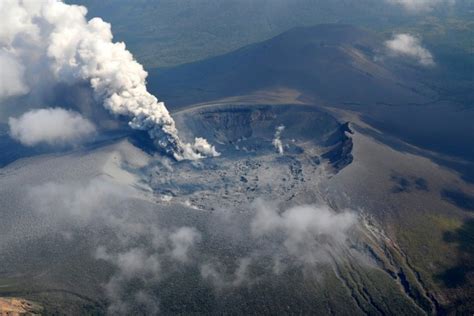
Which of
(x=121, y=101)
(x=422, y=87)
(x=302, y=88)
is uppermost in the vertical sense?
(x=121, y=101)

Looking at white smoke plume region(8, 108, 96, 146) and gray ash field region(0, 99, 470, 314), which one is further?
white smoke plume region(8, 108, 96, 146)

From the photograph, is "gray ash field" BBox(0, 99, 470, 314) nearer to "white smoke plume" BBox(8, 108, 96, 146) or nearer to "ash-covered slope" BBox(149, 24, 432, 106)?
"white smoke plume" BBox(8, 108, 96, 146)

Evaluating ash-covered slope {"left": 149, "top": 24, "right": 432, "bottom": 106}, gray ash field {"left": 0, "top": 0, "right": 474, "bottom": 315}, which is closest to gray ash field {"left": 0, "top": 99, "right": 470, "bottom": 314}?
gray ash field {"left": 0, "top": 0, "right": 474, "bottom": 315}

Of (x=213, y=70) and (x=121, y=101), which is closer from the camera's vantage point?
(x=121, y=101)

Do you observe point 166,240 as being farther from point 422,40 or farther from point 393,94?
point 422,40

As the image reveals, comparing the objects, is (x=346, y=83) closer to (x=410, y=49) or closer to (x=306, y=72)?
(x=306, y=72)

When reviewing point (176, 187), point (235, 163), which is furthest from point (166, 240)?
point (235, 163)

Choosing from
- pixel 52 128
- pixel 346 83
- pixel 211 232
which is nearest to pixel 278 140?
pixel 346 83
